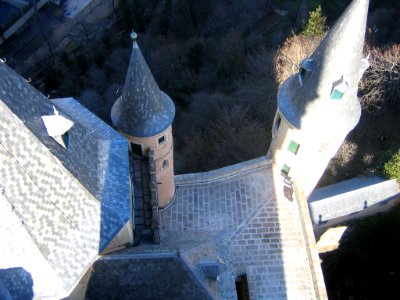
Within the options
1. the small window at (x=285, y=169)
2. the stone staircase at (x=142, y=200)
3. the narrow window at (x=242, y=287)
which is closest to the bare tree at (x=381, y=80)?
the small window at (x=285, y=169)

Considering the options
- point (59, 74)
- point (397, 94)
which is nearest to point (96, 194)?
point (397, 94)

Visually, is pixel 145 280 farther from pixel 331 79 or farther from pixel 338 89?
pixel 331 79

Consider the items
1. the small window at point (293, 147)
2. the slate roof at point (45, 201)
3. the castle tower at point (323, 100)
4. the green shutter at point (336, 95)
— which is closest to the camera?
the slate roof at point (45, 201)

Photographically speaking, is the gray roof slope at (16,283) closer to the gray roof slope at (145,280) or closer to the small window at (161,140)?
the gray roof slope at (145,280)

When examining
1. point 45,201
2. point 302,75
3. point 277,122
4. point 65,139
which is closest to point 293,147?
point 277,122

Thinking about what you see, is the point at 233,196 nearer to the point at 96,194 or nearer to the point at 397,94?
the point at 96,194

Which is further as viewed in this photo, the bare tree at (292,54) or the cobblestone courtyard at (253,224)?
the bare tree at (292,54)
